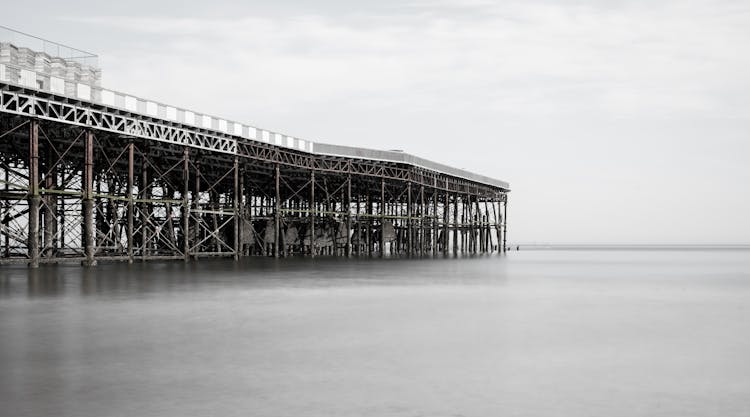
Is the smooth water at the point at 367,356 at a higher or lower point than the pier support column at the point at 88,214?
lower

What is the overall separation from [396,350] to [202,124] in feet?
129

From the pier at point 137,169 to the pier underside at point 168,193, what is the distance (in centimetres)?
15

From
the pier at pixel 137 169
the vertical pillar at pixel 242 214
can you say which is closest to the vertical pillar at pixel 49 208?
the pier at pixel 137 169

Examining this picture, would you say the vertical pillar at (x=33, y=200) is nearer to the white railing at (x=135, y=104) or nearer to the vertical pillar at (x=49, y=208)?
the vertical pillar at (x=49, y=208)

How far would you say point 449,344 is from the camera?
1172 centimetres

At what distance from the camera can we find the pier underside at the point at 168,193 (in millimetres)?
39156

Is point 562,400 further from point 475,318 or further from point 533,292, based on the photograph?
point 533,292

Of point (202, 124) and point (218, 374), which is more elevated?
point (202, 124)

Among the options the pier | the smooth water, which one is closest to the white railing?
the pier

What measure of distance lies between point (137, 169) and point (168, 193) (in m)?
3.01

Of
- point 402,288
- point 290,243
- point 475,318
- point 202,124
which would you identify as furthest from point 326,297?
point 290,243

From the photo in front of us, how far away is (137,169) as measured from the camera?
5719 cm

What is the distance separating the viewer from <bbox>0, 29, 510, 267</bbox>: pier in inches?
1455

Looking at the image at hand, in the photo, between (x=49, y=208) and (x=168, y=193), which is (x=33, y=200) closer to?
(x=49, y=208)
